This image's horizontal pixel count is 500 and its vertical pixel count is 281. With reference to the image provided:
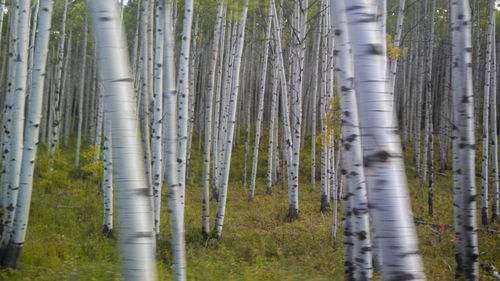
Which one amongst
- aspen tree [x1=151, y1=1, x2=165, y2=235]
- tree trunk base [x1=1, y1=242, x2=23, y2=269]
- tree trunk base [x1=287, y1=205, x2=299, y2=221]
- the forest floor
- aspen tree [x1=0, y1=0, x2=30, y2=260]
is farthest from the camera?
→ tree trunk base [x1=287, y1=205, x2=299, y2=221]

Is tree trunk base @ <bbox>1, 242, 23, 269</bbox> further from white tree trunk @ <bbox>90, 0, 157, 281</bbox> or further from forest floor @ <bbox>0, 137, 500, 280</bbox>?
white tree trunk @ <bbox>90, 0, 157, 281</bbox>

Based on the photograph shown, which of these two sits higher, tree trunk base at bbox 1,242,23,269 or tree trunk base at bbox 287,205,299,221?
tree trunk base at bbox 1,242,23,269

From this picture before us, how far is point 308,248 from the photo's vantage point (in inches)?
310

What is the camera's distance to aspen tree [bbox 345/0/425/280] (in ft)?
5.70

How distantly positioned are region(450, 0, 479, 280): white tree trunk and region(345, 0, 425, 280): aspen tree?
385 centimetres

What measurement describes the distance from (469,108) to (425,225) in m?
5.69

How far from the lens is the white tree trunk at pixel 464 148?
500cm

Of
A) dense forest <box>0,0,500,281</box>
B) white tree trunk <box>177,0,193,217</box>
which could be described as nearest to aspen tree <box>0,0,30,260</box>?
dense forest <box>0,0,500,281</box>

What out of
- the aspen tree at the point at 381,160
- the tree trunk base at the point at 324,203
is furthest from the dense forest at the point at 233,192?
the tree trunk base at the point at 324,203

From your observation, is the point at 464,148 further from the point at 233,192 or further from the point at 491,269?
the point at 233,192

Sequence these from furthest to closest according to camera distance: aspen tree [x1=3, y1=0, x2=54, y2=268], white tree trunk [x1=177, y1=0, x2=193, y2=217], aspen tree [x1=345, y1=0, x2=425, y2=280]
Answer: white tree trunk [x1=177, y1=0, x2=193, y2=217], aspen tree [x1=3, y1=0, x2=54, y2=268], aspen tree [x1=345, y1=0, x2=425, y2=280]

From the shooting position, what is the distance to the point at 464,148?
5.08 meters

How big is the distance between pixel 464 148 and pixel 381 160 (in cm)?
402

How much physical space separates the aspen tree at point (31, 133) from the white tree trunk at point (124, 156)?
13.1 feet
